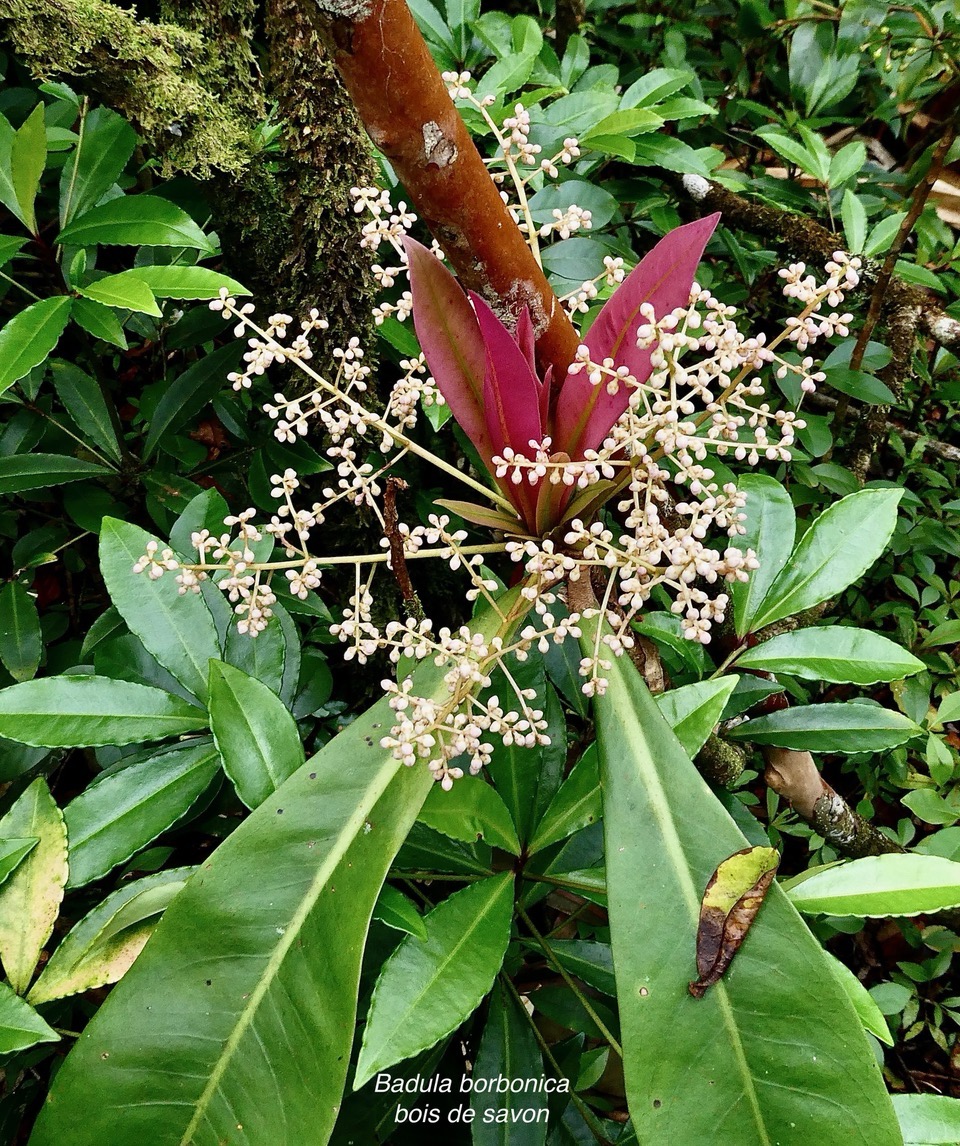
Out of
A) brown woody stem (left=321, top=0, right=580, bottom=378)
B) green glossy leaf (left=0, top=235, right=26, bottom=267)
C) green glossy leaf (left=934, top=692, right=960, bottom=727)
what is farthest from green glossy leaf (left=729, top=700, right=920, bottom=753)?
green glossy leaf (left=0, top=235, right=26, bottom=267)

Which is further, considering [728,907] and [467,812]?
[467,812]

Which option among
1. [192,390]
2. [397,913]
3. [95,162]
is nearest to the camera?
[397,913]

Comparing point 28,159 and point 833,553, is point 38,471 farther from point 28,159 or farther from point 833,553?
point 833,553

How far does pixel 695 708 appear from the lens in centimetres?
80

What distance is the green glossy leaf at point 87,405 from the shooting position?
1.15m

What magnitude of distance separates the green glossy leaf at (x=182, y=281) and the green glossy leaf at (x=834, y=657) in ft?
2.40

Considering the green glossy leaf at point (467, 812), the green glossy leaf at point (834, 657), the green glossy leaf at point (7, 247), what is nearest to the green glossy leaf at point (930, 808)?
the green glossy leaf at point (834, 657)

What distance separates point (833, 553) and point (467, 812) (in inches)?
21.2

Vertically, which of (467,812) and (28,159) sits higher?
(28,159)

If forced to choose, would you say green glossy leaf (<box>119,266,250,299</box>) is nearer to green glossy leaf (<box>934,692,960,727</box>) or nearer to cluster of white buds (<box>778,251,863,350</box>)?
cluster of white buds (<box>778,251,863,350</box>)

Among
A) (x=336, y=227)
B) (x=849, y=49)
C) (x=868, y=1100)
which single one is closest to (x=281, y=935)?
(x=868, y=1100)

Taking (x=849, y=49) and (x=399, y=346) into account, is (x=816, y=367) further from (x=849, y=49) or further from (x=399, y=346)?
(x=399, y=346)

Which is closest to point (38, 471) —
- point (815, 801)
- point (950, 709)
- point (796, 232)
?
point (815, 801)

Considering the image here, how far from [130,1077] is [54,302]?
2.58 ft
